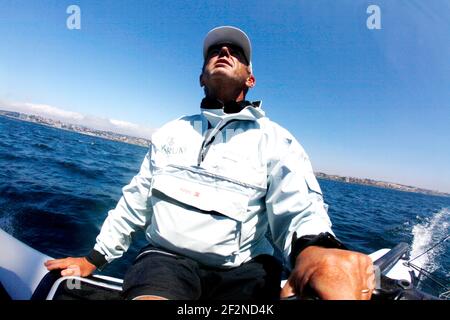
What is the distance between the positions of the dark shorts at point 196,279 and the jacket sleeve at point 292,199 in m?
0.26

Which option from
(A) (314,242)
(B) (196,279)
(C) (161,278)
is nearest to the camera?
(A) (314,242)

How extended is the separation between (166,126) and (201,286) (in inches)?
54.8

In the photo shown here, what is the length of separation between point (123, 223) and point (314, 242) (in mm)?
1609

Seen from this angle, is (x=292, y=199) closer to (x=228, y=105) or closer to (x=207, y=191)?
(x=207, y=191)

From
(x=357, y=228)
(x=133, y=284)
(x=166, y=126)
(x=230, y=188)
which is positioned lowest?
(x=357, y=228)

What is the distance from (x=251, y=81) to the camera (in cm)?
247

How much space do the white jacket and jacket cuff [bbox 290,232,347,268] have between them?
0.10 meters

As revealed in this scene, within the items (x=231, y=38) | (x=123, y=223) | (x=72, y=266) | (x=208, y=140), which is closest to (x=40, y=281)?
(x=72, y=266)

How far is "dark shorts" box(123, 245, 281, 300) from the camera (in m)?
1.48

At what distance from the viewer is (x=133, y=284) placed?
1.50 meters

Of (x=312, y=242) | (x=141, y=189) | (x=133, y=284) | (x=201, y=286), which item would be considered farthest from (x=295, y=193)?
(x=141, y=189)

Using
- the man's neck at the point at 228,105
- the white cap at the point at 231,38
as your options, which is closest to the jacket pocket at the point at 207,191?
the man's neck at the point at 228,105
